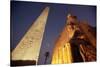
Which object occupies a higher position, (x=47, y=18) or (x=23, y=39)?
(x=47, y=18)

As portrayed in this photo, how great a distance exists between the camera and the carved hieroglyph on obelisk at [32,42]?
2223mm

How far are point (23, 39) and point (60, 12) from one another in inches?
23.0

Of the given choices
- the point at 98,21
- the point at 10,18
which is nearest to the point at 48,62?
the point at 10,18

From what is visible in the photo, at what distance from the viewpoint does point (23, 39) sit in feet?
7.34

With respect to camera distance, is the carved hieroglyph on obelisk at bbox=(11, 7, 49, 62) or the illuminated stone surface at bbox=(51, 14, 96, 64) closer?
the carved hieroglyph on obelisk at bbox=(11, 7, 49, 62)

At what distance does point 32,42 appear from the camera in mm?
2289

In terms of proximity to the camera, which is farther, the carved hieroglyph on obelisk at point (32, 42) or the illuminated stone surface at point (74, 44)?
the illuminated stone surface at point (74, 44)

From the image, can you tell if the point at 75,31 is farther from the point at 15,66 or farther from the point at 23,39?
the point at 15,66

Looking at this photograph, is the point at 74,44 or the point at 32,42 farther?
the point at 74,44

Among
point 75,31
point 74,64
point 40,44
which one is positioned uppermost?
point 75,31

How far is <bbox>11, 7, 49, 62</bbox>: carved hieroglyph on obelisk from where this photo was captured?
222 centimetres
